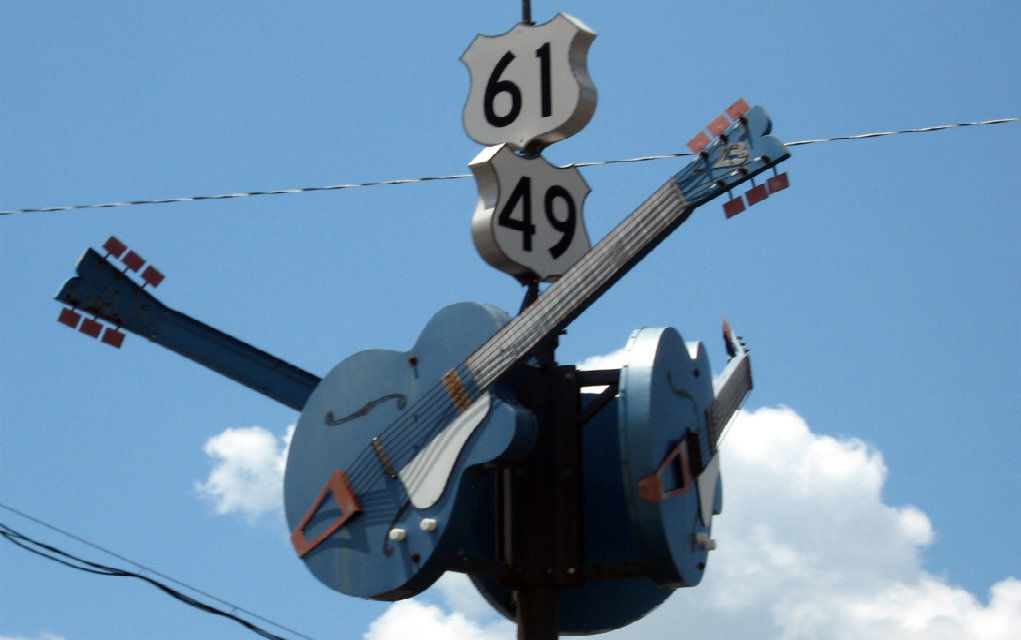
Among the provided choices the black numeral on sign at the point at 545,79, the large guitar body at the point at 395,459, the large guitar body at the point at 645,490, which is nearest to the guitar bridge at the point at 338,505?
the large guitar body at the point at 395,459

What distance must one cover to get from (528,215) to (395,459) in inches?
88.0

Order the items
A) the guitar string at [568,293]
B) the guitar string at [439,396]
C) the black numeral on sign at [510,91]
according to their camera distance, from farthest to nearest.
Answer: the black numeral on sign at [510,91]
the guitar string at [439,396]
the guitar string at [568,293]

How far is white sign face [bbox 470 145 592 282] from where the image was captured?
16.8m

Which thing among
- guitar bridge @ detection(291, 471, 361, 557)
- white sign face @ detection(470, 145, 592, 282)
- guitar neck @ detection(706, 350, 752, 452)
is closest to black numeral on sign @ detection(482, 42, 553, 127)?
white sign face @ detection(470, 145, 592, 282)

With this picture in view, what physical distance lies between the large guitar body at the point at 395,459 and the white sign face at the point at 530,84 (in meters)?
1.80

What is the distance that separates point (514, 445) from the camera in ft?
51.3

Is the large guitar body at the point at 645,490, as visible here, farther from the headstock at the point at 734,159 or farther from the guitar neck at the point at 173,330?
the guitar neck at the point at 173,330

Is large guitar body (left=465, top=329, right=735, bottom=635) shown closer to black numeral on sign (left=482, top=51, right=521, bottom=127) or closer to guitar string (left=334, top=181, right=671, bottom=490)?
guitar string (left=334, top=181, right=671, bottom=490)

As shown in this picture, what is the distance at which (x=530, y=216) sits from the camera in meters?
17.0

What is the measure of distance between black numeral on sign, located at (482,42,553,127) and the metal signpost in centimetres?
2

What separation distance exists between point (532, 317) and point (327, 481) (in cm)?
207

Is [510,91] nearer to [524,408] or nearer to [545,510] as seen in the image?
[524,408]

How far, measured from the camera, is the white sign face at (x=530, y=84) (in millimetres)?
17125

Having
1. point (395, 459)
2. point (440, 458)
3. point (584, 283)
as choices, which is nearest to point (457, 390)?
point (440, 458)
